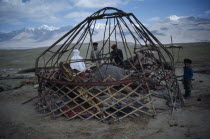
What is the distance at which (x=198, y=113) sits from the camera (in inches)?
155

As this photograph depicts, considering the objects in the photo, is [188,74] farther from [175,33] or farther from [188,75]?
[175,33]

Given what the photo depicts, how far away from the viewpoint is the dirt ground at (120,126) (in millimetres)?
3182

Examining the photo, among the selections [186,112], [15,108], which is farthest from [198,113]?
[15,108]

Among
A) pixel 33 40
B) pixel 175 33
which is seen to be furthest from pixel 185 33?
pixel 33 40

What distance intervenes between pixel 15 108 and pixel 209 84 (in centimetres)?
658

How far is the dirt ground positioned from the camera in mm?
3182

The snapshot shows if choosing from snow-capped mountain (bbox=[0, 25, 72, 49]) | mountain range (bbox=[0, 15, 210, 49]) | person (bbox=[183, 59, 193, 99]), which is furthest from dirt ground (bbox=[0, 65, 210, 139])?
snow-capped mountain (bbox=[0, 25, 72, 49])

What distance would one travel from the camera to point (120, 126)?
3520 millimetres

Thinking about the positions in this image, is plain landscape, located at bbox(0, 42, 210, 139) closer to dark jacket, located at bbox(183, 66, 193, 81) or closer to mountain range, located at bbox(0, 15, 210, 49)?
dark jacket, located at bbox(183, 66, 193, 81)

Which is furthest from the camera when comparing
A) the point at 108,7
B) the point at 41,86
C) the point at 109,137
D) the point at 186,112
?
the point at 41,86

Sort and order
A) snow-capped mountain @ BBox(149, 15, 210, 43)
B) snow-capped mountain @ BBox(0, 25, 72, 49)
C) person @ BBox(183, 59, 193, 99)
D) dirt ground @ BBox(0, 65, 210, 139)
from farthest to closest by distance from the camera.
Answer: snow-capped mountain @ BBox(0, 25, 72, 49) → snow-capped mountain @ BBox(149, 15, 210, 43) → person @ BBox(183, 59, 193, 99) → dirt ground @ BBox(0, 65, 210, 139)

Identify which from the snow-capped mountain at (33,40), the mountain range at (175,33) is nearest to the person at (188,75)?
the mountain range at (175,33)

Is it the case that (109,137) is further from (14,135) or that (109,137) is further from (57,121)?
(14,135)

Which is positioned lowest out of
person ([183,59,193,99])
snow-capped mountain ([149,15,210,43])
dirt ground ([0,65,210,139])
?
dirt ground ([0,65,210,139])
